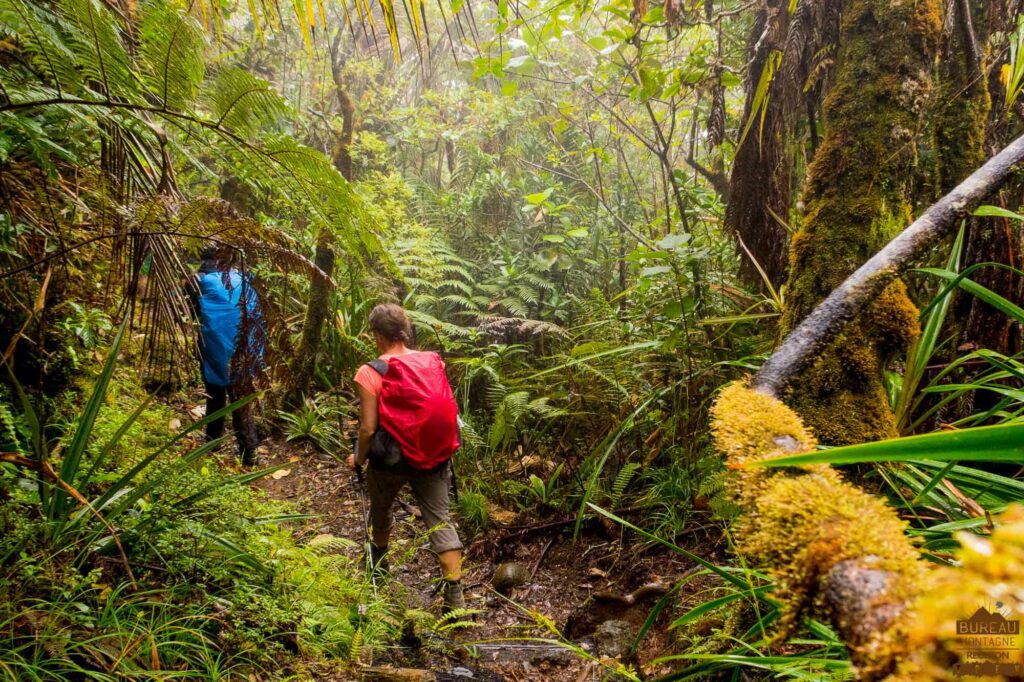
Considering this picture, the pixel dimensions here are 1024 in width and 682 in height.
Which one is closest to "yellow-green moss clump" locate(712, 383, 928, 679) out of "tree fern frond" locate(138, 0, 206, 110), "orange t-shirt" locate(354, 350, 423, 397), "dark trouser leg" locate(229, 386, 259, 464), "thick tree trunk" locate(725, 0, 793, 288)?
"tree fern frond" locate(138, 0, 206, 110)

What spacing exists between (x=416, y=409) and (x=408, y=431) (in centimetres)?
14

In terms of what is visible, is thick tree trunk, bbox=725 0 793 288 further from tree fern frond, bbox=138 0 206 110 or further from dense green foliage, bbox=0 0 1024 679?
tree fern frond, bbox=138 0 206 110

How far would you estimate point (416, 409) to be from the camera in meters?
3.06

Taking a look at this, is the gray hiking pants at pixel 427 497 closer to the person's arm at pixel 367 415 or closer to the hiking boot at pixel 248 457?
the person's arm at pixel 367 415

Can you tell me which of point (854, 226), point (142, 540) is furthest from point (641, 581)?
point (142, 540)

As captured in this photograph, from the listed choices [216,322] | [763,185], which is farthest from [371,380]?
[763,185]

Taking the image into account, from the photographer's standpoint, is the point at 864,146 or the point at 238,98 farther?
the point at 238,98

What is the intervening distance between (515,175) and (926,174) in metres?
7.73

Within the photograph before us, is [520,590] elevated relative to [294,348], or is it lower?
lower

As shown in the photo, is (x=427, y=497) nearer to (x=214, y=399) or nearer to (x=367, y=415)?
(x=367, y=415)

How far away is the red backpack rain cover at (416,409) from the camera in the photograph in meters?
3.06

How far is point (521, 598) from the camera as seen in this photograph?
143 inches

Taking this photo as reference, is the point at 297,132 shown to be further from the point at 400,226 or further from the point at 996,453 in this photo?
the point at 996,453

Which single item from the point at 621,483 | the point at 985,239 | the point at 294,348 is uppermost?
the point at 985,239
